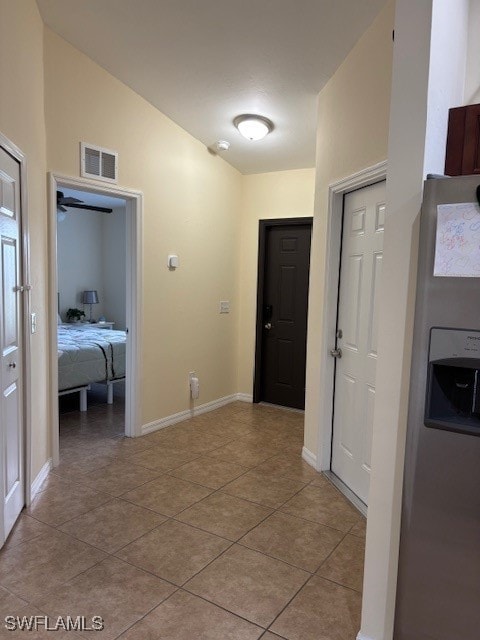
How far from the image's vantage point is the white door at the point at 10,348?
7.26 feet

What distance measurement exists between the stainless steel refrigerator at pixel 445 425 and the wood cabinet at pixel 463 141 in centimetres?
25

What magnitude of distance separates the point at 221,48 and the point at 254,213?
2299 mm

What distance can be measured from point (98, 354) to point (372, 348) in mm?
3044

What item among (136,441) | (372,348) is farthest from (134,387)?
(372,348)

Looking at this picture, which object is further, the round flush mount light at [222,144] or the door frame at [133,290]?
the round flush mount light at [222,144]

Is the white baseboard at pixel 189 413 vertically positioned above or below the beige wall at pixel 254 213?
below

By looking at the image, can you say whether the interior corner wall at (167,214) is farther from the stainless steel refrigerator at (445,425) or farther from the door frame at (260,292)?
the stainless steel refrigerator at (445,425)

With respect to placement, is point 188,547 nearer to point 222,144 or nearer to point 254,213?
point 222,144

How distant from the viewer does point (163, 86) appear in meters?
3.45

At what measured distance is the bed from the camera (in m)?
4.36

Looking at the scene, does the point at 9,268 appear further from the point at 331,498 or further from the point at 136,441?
the point at 331,498

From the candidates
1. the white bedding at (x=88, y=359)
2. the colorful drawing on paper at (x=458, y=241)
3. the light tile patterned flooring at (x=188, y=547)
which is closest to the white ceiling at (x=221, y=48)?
the colorful drawing on paper at (x=458, y=241)

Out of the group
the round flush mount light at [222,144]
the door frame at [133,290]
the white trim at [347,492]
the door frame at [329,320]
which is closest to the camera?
the white trim at [347,492]

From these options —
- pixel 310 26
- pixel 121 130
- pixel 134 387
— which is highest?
pixel 310 26
